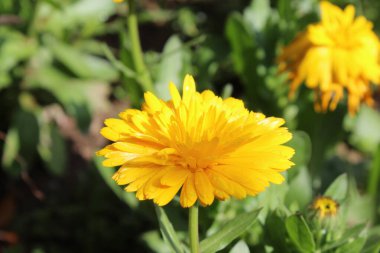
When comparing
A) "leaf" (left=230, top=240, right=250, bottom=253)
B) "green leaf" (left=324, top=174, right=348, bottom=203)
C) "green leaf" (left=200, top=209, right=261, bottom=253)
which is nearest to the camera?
"green leaf" (left=200, top=209, right=261, bottom=253)

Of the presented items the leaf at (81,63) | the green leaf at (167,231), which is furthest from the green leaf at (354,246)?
the leaf at (81,63)

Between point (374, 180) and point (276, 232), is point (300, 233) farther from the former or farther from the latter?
point (374, 180)

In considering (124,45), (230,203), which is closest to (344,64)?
(230,203)

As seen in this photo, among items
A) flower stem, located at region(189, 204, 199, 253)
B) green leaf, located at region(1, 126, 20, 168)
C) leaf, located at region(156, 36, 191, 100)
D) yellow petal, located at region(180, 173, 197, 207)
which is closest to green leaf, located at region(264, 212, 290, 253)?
flower stem, located at region(189, 204, 199, 253)

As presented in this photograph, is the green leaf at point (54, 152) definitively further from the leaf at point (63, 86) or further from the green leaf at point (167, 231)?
the green leaf at point (167, 231)


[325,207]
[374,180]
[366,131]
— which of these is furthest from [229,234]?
[366,131]

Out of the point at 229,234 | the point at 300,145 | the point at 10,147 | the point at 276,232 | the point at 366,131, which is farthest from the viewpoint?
the point at 366,131

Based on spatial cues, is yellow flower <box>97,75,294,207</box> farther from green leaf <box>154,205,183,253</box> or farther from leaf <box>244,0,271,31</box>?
leaf <box>244,0,271,31</box>
